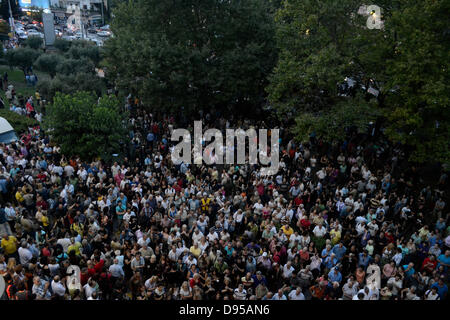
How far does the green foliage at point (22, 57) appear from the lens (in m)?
35.5

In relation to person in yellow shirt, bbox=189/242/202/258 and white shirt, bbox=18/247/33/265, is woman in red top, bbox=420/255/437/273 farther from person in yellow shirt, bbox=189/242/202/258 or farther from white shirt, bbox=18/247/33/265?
white shirt, bbox=18/247/33/265

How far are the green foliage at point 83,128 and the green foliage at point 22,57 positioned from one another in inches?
903

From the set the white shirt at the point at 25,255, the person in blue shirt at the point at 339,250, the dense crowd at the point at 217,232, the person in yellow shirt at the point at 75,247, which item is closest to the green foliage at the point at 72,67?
the dense crowd at the point at 217,232

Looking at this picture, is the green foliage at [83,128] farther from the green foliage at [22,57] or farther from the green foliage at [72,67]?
the green foliage at [22,57]

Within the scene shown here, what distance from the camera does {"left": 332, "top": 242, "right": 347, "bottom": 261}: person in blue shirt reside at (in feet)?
34.6

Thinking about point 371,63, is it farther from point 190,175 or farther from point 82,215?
point 82,215

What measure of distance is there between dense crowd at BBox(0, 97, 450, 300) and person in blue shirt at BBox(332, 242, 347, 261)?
3cm

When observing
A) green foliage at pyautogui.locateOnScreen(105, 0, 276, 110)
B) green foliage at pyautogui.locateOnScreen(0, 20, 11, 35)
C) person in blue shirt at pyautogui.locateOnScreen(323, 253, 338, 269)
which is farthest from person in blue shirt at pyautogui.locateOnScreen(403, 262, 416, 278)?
green foliage at pyautogui.locateOnScreen(0, 20, 11, 35)

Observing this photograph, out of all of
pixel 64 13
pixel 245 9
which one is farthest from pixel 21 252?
pixel 64 13

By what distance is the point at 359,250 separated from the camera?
1141cm

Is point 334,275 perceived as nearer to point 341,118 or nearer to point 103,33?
point 341,118

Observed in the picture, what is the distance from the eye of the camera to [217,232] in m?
11.5
